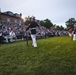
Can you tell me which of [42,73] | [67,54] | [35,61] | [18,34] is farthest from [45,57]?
[18,34]

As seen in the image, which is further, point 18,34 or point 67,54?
point 18,34

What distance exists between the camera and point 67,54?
8.67 metres

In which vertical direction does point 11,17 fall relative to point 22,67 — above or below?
above

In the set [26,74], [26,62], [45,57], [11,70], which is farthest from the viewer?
[45,57]

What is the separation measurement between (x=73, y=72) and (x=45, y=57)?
7.31 feet

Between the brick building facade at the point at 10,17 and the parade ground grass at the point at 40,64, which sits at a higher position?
the brick building facade at the point at 10,17

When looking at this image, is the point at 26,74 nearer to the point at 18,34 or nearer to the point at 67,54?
the point at 67,54

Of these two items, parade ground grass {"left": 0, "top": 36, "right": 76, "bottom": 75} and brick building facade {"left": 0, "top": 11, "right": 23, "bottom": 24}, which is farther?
brick building facade {"left": 0, "top": 11, "right": 23, "bottom": 24}

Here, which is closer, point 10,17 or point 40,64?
point 40,64

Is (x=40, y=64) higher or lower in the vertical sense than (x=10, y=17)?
lower

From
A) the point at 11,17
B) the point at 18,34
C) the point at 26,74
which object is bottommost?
the point at 26,74

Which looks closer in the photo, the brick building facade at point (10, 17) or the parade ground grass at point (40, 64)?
the parade ground grass at point (40, 64)

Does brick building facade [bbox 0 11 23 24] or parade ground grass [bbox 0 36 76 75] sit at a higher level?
brick building facade [bbox 0 11 23 24]

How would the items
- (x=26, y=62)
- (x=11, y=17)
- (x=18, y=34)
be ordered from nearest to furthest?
(x=26, y=62), (x=18, y=34), (x=11, y=17)
